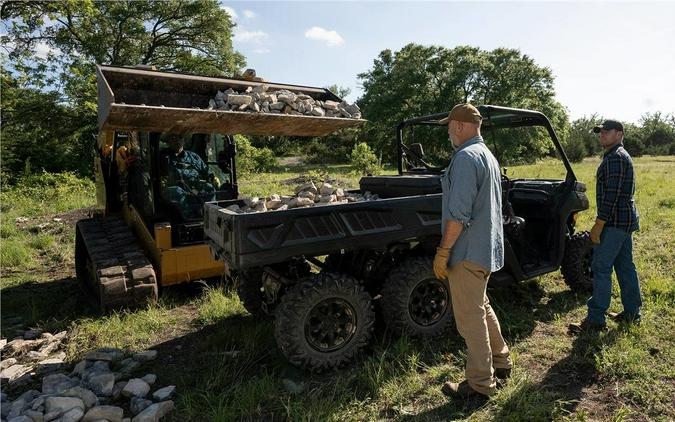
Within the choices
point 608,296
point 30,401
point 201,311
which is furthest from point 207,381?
point 608,296

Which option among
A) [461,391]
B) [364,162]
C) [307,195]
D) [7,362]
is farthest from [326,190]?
[364,162]

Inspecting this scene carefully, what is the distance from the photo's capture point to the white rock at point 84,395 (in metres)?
3.06

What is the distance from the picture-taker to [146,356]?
12.7ft

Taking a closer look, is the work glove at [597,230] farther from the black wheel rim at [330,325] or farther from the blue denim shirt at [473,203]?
the black wheel rim at [330,325]

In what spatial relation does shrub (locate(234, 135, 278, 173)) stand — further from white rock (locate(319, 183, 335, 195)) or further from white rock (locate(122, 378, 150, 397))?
white rock (locate(122, 378, 150, 397))

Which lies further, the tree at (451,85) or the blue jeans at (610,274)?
the tree at (451,85)

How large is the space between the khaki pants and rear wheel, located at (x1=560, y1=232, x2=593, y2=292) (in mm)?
2334

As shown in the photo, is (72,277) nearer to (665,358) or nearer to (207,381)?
(207,381)

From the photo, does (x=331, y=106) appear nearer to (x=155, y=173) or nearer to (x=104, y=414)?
(x=155, y=173)

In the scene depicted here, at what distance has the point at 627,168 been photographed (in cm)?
382

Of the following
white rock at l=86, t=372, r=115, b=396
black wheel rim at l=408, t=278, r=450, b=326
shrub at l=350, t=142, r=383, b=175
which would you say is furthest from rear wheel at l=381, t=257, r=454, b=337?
shrub at l=350, t=142, r=383, b=175

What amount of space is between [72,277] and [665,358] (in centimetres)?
737

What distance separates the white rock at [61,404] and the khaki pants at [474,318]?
2647 mm

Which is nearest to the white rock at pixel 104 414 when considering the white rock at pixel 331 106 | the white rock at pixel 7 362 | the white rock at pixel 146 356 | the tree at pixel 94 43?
the white rock at pixel 146 356
